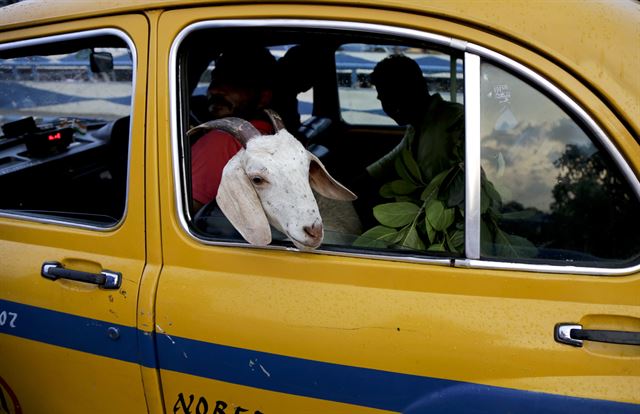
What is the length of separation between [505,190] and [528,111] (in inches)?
8.7

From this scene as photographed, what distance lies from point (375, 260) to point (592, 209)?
1.93ft

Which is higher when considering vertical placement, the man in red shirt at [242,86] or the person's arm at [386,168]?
the man in red shirt at [242,86]

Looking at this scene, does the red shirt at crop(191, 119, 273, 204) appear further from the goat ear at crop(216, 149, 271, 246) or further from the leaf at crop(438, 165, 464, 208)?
the leaf at crop(438, 165, 464, 208)

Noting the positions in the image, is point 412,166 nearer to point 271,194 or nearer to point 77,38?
point 271,194

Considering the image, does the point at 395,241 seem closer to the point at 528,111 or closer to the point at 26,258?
the point at 528,111

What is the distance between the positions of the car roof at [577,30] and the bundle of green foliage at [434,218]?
0.37 meters

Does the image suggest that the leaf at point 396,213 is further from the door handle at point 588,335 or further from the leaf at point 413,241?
the door handle at point 588,335

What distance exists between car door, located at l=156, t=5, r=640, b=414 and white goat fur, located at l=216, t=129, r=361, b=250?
0.09 metres

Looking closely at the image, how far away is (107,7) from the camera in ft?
6.57

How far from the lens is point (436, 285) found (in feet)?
5.46

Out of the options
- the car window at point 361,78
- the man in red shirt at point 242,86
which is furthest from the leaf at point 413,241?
the car window at point 361,78

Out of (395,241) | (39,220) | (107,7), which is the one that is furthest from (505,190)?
(39,220)

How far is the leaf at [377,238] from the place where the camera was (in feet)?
6.15

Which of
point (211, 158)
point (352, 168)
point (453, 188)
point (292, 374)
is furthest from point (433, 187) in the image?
point (352, 168)
